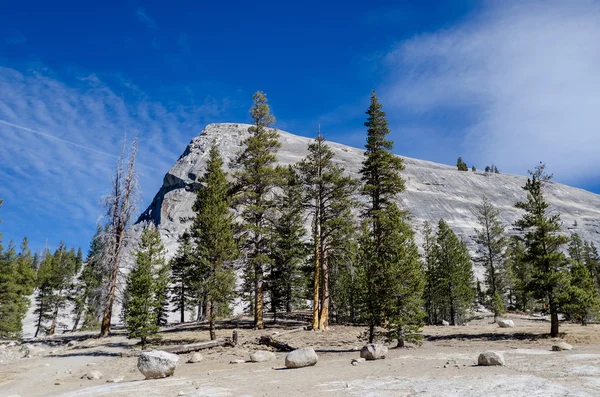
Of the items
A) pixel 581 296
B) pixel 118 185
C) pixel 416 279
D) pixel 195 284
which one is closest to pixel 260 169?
pixel 195 284

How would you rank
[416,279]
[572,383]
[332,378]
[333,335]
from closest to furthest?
[572,383], [332,378], [416,279], [333,335]

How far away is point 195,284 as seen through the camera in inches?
862

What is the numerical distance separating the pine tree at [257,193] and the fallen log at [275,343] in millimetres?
5694

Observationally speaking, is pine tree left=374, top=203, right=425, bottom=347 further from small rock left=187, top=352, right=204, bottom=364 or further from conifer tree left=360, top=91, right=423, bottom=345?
small rock left=187, top=352, right=204, bottom=364

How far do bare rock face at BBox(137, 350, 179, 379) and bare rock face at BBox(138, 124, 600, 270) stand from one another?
94576mm

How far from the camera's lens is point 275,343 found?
1955cm

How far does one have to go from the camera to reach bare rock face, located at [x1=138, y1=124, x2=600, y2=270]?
392ft

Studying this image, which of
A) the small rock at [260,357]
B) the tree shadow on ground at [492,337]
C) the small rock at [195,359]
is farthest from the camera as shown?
the tree shadow on ground at [492,337]

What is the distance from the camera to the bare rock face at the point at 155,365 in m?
12.6

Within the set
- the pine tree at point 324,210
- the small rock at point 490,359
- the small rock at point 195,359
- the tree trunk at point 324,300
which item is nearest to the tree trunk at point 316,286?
the pine tree at point 324,210

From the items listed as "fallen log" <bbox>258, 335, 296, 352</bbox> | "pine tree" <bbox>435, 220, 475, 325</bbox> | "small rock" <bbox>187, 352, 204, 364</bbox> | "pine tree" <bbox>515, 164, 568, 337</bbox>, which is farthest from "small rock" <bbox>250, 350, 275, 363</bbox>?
"pine tree" <bbox>435, 220, 475, 325</bbox>

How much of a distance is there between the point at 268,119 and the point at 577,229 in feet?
438

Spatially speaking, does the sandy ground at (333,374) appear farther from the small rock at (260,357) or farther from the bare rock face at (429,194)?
the bare rock face at (429,194)

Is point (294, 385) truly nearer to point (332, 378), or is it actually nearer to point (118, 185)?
point (332, 378)
